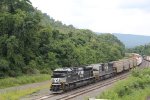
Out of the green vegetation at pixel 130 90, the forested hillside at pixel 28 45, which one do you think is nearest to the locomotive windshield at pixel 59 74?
the green vegetation at pixel 130 90

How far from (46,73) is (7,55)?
10.1m

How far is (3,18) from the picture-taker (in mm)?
60281

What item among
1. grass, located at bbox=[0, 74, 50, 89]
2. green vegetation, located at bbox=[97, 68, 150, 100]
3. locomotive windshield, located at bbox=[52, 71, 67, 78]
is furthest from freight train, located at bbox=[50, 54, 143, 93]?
grass, located at bbox=[0, 74, 50, 89]

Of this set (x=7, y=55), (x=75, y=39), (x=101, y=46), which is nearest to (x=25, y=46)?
(x=7, y=55)

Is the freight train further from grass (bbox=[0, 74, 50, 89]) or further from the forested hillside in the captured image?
the forested hillside

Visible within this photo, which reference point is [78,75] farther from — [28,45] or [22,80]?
[28,45]

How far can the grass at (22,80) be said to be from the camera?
52.3 m

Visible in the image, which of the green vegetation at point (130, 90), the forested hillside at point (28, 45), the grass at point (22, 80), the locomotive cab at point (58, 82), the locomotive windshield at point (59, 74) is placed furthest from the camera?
the forested hillside at point (28, 45)

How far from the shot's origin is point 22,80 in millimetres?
55906

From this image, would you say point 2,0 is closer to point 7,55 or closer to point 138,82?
point 7,55

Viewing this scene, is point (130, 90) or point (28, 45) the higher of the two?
point (28, 45)

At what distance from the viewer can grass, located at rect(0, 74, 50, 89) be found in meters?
52.3

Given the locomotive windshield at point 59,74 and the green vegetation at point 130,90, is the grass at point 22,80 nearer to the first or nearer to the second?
the locomotive windshield at point 59,74

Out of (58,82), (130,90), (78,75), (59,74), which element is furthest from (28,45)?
(130,90)
